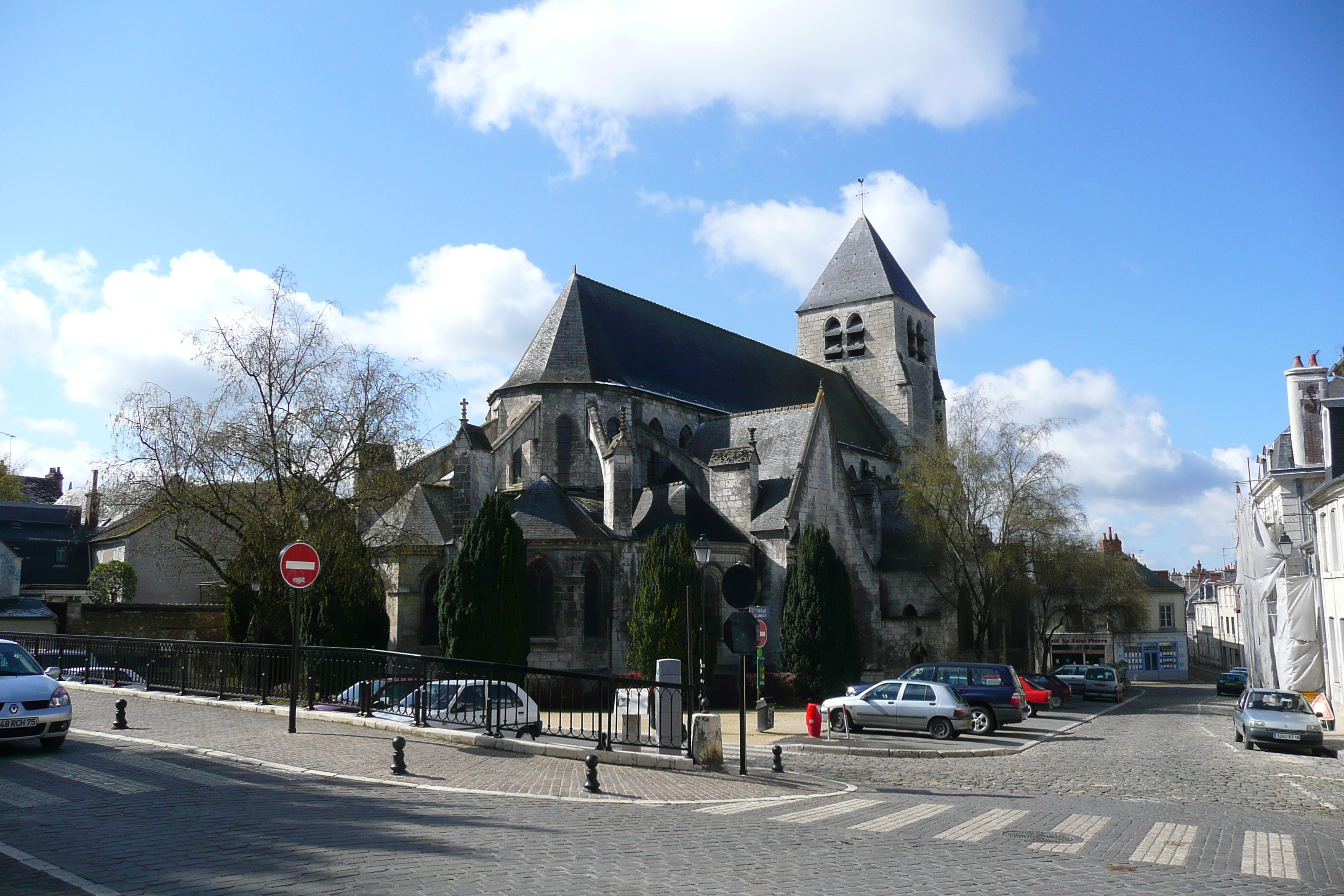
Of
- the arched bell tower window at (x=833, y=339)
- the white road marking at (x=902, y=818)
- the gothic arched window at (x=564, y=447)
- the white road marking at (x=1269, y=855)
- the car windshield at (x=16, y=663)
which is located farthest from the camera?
the arched bell tower window at (x=833, y=339)

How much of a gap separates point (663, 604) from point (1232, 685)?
3135cm

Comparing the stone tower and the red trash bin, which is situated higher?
the stone tower

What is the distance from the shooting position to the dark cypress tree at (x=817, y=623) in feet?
102

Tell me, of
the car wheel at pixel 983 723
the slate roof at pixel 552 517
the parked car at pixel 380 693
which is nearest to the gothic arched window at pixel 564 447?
the slate roof at pixel 552 517

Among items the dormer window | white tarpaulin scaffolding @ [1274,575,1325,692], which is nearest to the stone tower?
the dormer window

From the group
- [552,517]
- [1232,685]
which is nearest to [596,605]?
[552,517]

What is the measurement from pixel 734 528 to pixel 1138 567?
135ft

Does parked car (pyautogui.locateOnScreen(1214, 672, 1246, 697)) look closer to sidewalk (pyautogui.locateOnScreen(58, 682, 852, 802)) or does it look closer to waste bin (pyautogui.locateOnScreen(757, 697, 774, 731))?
waste bin (pyautogui.locateOnScreen(757, 697, 774, 731))

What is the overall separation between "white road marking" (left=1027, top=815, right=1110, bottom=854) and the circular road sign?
9270 mm

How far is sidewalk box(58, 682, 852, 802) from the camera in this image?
34.5ft

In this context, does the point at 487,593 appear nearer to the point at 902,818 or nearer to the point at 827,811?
the point at 827,811

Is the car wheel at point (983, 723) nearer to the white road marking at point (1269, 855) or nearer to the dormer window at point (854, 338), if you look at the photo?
the white road marking at point (1269, 855)

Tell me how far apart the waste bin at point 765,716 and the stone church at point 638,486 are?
8697mm

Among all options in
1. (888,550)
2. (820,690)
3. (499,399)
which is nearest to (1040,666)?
(888,550)
